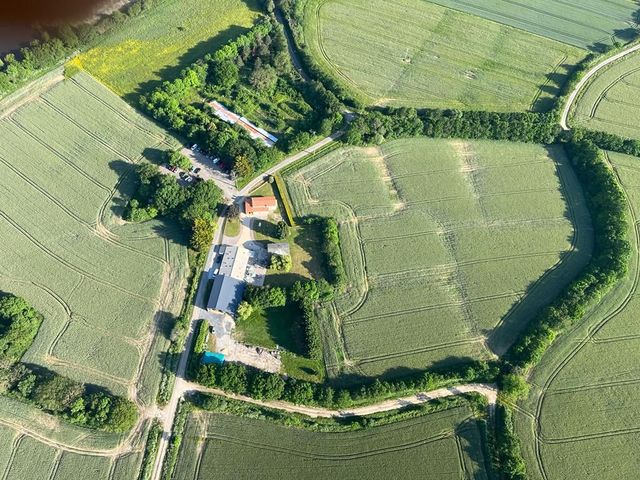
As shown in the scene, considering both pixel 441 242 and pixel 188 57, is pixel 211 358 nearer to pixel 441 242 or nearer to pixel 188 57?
pixel 441 242

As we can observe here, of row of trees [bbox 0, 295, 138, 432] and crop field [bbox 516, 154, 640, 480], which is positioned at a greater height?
row of trees [bbox 0, 295, 138, 432]

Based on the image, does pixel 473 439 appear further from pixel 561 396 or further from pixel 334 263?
pixel 334 263

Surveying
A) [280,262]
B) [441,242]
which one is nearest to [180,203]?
[280,262]

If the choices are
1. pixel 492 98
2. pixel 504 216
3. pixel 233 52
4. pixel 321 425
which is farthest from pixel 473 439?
pixel 233 52

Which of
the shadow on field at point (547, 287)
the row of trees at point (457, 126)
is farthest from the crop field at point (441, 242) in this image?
the row of trees at point (457, 126)

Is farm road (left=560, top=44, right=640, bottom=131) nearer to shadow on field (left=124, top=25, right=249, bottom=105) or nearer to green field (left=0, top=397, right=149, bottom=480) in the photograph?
shadow on field (left=124, top=25, right=249, bottom=105)

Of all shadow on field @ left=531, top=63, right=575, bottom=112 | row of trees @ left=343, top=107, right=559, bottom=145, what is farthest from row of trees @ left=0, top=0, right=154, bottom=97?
shadow on field @ left=531, top=63, right=575, bottom=112
